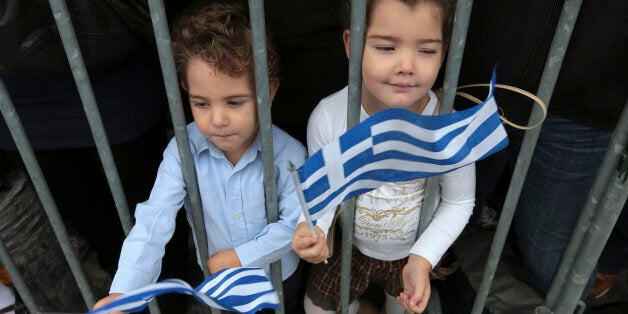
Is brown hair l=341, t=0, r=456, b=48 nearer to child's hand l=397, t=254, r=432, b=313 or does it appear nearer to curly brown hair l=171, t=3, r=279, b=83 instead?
curly brown hair l=171, t=3, r=279, b=83

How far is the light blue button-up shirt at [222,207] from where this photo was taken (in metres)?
1.45

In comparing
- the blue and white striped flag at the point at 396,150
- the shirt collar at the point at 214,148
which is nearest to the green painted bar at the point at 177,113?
the shirt collar at the point at 214,148

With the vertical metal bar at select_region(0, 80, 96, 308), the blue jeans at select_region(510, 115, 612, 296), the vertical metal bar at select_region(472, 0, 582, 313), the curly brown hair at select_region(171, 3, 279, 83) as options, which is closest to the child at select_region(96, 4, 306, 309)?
the curly brown hair at select_region(171, 3, 279, 83)

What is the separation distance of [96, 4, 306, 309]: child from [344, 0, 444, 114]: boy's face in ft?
1.12

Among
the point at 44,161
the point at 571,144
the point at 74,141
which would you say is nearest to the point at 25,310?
the point at 44,161

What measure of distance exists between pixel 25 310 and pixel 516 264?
2.14m

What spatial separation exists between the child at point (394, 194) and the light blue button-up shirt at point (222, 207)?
0.10 m

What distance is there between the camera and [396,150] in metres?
1.12

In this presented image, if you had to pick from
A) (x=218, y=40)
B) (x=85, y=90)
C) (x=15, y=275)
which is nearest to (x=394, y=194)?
(x=218, y=40)

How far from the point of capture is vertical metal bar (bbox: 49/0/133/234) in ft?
3.86

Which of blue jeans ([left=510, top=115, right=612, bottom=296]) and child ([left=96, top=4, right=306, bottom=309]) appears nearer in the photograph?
child ([left=96, top=4, right=306, bottom=309])

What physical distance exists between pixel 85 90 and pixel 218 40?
351 mm

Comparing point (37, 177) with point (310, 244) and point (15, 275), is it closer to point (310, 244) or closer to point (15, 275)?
point (15, 275)

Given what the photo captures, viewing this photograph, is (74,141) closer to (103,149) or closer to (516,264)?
(103,149)
